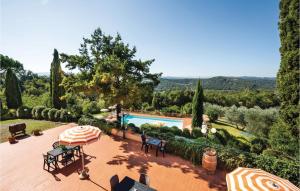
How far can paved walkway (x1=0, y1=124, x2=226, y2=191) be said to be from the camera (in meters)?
6.64

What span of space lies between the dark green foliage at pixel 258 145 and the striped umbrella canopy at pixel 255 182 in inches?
306

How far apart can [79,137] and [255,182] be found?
6090mm

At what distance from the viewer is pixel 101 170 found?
7699 mm

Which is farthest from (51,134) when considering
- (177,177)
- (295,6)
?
(295,6)

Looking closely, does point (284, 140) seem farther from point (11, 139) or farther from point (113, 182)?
point (11, 139)

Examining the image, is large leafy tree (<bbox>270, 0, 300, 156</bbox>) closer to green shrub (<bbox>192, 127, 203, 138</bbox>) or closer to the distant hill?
green shrub (<bbox>192, 127, 203, 138</bbox>)

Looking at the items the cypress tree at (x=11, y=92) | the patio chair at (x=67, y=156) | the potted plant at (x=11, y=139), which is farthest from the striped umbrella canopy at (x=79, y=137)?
the cypress tree at (x=11, y=92)

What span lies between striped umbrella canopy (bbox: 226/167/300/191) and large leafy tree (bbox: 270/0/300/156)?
533 centimetres

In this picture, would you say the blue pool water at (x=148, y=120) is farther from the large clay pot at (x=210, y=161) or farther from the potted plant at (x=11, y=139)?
the large clay pot at (x=210, y=161)

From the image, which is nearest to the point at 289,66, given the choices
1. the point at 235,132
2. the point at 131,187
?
the point at 131,187

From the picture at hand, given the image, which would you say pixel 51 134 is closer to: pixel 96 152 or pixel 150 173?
pixel 96 152

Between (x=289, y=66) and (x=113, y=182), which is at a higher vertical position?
(x=289, y=66)

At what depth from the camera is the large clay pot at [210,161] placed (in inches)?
303

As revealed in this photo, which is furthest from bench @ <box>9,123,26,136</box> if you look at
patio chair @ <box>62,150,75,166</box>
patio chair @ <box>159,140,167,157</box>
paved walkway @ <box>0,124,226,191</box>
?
patio chair @ <box>159,140,167,157</box>
